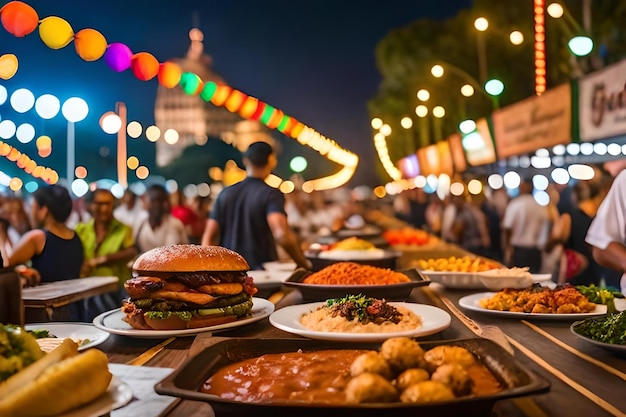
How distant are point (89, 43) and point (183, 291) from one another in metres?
4.16

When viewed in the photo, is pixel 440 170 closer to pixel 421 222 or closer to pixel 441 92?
pixel 421 222

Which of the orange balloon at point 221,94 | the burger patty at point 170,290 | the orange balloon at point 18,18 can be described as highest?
the orange balloon at point 221,94

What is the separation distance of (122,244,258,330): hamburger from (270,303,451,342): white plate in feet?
0.86

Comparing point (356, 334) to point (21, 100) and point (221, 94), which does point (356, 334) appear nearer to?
point (221, 94)

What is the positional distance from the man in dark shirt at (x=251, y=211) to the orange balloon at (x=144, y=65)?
2248 millimetres

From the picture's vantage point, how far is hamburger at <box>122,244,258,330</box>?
112 inches

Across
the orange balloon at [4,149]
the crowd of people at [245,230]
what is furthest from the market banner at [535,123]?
the orange balloon at [4,149]

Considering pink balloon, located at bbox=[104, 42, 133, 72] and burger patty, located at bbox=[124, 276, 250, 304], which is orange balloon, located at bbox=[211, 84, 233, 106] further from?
burger patty, located at bbox=[124, 276, 250, 304]

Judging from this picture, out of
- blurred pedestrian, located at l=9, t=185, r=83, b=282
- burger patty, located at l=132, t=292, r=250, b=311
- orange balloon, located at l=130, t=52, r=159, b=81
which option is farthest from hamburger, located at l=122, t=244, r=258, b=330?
orange balloon, located at l=130, t=52, r=159, b=81

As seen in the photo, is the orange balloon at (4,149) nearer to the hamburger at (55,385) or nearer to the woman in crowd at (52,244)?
the woman in crowd at (52,244)

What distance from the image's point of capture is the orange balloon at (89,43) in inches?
242

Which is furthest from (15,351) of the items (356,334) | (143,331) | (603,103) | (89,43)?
(603,103)

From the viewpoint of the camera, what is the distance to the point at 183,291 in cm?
289

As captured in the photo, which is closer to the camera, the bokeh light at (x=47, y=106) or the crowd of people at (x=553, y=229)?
the crowd of people at (x=553, y=229)
